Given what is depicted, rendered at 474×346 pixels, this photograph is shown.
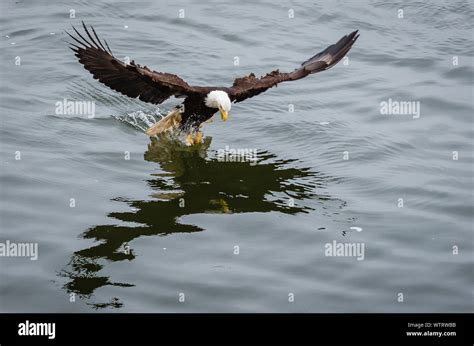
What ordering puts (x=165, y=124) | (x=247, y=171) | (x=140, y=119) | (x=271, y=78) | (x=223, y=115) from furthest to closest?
(x=140, y=119) → (x=165, y=124) → (x=271, y=78) → (x=247, y=171) → (x=223, y=115)

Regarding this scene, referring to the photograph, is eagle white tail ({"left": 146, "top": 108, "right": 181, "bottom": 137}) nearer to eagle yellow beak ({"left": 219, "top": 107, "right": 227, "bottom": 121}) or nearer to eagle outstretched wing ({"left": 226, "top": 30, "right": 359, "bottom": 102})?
eagle outstretched wing ({"left": 226, "top": 30, "right": 359, "bottom": 102})

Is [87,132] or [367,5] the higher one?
[367,5]

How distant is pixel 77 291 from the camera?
10.2 metres

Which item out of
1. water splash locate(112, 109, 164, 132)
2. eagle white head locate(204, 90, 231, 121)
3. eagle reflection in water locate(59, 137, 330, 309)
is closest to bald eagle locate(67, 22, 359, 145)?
eagle white head locate(204, 90, 231, 121)

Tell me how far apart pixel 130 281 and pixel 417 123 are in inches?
244

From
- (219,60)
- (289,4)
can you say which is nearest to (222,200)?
(219,60)

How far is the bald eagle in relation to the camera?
12379mm

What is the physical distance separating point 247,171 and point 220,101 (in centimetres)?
103

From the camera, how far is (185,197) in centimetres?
1259

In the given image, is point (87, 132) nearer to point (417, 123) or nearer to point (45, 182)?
point (45, 182)

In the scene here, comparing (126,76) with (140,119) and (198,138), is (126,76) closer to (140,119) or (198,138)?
(198,138)

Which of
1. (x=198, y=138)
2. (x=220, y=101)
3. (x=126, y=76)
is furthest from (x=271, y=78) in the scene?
(x=126, y=76)

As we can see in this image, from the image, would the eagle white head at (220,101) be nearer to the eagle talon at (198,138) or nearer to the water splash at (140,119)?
the eagle talon at (198,138)

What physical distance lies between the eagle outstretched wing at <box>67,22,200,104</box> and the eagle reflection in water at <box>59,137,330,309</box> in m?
1.06
